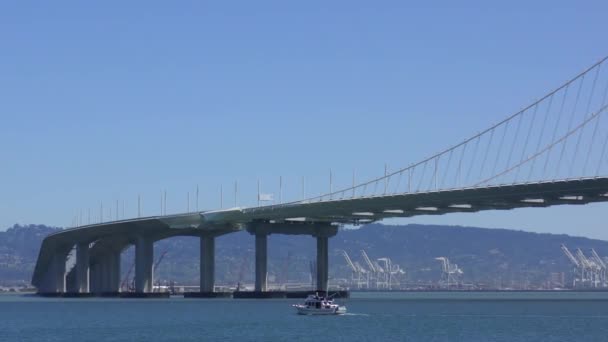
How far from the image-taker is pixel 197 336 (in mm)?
71375

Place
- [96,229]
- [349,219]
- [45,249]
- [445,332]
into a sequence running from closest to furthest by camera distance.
Result: 1. [445,332]
2. [349,219]
3. [96,229]
4. [45,249]

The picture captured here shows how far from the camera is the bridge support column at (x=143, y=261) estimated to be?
13512 cm

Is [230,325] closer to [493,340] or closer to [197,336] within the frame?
[197,336]

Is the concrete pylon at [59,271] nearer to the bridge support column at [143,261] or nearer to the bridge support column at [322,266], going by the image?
the bridge support column at [143,261]

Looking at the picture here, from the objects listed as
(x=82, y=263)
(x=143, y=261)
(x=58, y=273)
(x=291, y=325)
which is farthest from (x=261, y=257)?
(x=291, y=325)

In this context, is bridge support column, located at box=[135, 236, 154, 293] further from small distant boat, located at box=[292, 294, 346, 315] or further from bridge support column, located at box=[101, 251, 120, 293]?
small distant boat, located at box=[292, 294, 346, 315]

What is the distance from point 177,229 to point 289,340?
218ft

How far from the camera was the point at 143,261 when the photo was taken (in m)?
135

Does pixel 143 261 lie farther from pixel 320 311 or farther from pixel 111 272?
pixel 320 311

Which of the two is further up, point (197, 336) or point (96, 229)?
point (96, 229)

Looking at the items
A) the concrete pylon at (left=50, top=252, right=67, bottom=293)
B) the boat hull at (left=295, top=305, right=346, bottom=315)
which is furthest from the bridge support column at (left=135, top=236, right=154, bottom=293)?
the boat hull at (left=295, top=305, right=346, bottom=315)

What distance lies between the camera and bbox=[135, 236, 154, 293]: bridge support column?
135125 millimetres

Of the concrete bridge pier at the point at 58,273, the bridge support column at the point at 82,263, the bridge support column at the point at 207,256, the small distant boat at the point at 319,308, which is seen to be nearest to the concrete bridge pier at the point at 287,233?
the bridge support column at the point at 207,256

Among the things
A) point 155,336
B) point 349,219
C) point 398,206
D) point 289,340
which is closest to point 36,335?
point 155,336
